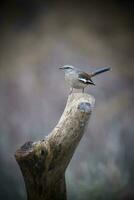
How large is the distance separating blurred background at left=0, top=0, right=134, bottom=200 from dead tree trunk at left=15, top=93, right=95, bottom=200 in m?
1.34

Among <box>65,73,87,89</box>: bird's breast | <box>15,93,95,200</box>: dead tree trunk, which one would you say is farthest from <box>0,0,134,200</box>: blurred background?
<box>15,93,95,200</box>: dead tree trunk

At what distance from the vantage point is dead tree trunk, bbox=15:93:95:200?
114 inches

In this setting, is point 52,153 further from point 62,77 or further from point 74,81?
point 62,77

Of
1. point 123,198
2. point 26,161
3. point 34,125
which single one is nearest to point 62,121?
point 26,161

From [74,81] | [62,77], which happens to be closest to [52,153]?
[74,81]

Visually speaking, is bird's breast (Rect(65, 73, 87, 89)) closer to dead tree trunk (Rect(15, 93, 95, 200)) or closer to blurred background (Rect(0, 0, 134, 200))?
dead tree trunk (Rect(15, 93, 95, 200))

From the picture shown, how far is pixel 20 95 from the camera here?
172 inches

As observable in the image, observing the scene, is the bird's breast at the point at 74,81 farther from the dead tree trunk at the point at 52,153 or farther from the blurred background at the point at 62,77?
the blurred background at the point at 62,77

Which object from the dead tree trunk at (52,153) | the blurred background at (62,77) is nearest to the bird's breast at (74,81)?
the dead tree trunk at (52,153)

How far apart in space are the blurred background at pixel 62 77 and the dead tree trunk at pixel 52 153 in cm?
134

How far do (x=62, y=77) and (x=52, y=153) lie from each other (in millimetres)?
1545

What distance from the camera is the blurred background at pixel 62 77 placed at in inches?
171

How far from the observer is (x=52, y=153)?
2.95 m

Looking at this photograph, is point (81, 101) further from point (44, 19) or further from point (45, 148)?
point (44, 19)
